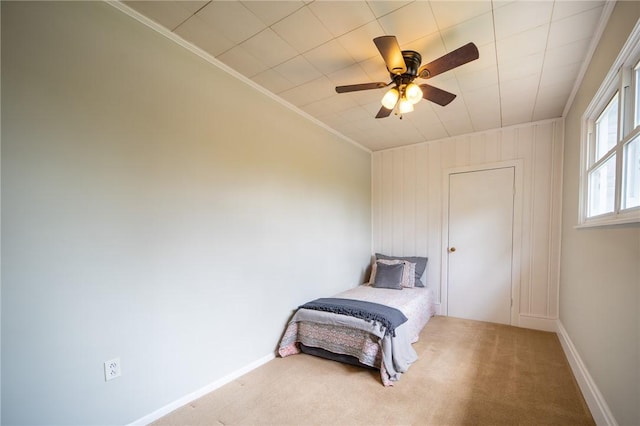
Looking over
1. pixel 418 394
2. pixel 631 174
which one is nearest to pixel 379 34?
pixel 631 174

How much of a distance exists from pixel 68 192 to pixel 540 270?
4.57m

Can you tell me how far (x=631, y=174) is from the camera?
149 centimetres

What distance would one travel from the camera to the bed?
7.86 ft

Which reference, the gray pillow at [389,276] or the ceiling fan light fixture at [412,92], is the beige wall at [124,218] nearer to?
the ceiling fan light fixture at [412,92]

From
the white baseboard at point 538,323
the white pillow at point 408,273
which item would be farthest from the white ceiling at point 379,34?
the white baseboard at point 538,323

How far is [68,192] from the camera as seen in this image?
1.50m

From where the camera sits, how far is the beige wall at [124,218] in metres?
1.37

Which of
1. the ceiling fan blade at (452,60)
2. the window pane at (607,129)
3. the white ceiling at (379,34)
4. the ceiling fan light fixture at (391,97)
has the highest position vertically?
the white ceiling at (379,34)

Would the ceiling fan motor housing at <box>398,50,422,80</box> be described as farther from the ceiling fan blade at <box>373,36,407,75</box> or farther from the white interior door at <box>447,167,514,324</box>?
the white interior door at <box>447,167,514,324</box>

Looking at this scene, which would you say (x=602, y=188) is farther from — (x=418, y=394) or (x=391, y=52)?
(x=418, y=394)

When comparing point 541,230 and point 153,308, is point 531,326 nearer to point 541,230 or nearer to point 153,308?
point 541,230

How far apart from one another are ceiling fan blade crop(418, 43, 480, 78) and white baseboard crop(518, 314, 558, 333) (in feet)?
10.8

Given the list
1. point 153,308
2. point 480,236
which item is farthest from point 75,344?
point 480,236

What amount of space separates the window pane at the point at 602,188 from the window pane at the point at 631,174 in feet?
0.79
